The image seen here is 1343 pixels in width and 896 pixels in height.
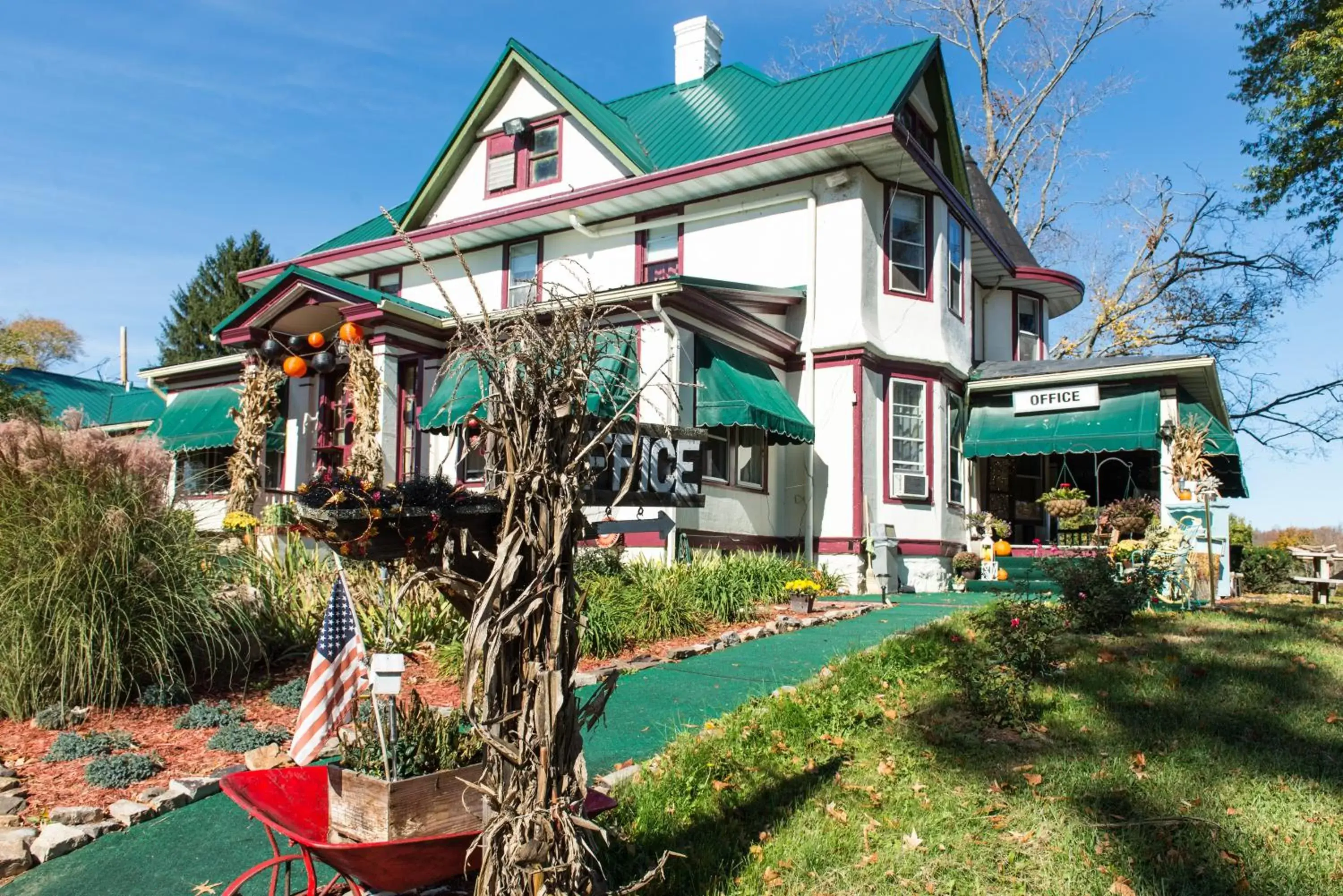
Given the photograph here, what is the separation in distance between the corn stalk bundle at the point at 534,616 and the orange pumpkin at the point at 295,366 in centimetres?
1441

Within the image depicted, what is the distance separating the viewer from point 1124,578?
893 centimetres

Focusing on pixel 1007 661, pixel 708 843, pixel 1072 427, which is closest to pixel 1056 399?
pixel 1072 427

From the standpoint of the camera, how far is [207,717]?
6699 millimetres

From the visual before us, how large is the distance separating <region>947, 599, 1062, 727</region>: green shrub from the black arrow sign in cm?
316

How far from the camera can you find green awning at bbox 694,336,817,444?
1353cm

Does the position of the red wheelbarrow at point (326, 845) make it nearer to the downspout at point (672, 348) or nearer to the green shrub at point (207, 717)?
the green shrub at point (207, 717)

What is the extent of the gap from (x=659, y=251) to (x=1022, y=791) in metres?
13.9

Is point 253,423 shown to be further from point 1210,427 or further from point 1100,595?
point 1210,427

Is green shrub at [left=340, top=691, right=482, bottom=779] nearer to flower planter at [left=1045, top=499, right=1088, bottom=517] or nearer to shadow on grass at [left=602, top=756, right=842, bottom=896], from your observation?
shadow on grass at [left=602, top=756, right=842, bottom=896]

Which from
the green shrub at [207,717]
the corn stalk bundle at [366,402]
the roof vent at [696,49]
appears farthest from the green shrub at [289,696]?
the roof vent at [696,49]

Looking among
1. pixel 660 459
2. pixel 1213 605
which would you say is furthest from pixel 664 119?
pixel 660 459

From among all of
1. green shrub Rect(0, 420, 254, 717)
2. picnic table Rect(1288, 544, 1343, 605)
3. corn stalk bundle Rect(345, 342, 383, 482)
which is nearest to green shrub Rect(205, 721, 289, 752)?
green shrub Rect(0, 420, 254, 717)

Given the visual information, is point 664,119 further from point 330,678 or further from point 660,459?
point 330,678

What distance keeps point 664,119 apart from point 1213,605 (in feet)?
45.8
